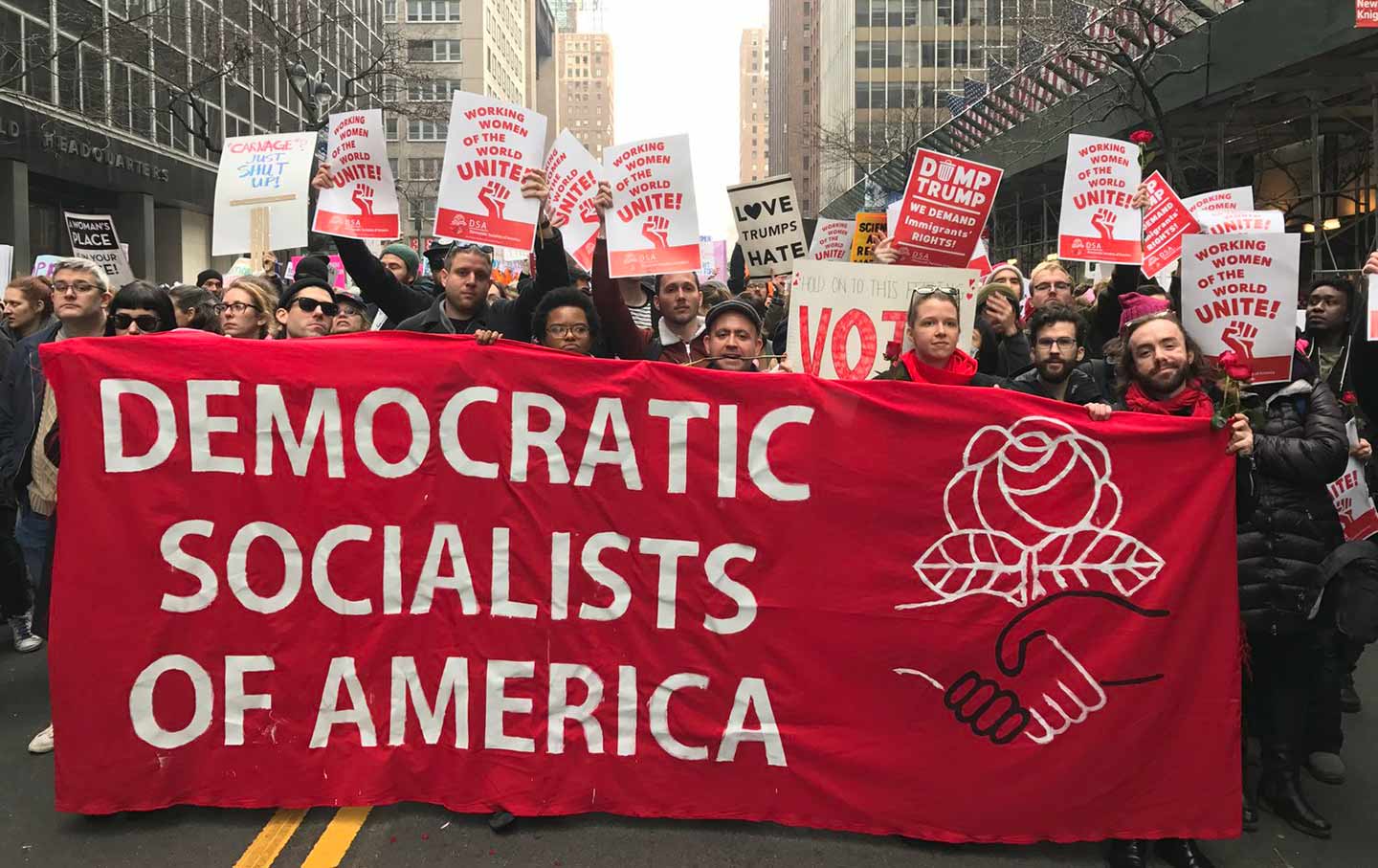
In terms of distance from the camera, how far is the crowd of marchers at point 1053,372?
3.83 meters

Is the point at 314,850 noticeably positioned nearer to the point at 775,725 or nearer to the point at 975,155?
the point at 775,725

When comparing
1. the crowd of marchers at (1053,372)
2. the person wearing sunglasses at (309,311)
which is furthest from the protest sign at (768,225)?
the person wearing sunglasses at (309,311)

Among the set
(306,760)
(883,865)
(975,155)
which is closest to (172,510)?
(306,760)

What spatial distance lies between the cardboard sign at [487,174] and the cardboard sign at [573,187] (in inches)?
33.8

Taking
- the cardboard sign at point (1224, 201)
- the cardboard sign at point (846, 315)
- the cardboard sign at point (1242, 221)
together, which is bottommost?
the cardboard sign at point (846, 315)

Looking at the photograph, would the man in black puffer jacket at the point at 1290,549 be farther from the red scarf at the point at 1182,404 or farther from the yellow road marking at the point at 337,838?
the yellow road marking at the point at 337,838

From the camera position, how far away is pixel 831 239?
28.9 feet

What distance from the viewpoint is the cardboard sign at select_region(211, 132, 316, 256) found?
6484 mm

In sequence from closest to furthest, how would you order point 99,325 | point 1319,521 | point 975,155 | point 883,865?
point 883,865 < point 1319,521 < point 99,325 < point 975,155

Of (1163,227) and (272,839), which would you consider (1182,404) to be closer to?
(272,839)

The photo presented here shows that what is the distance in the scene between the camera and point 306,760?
12.1 feet

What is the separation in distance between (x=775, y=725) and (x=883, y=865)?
559 millimetres

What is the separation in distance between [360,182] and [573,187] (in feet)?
3.95

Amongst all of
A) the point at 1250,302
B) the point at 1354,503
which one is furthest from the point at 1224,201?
the point at 1250,302
